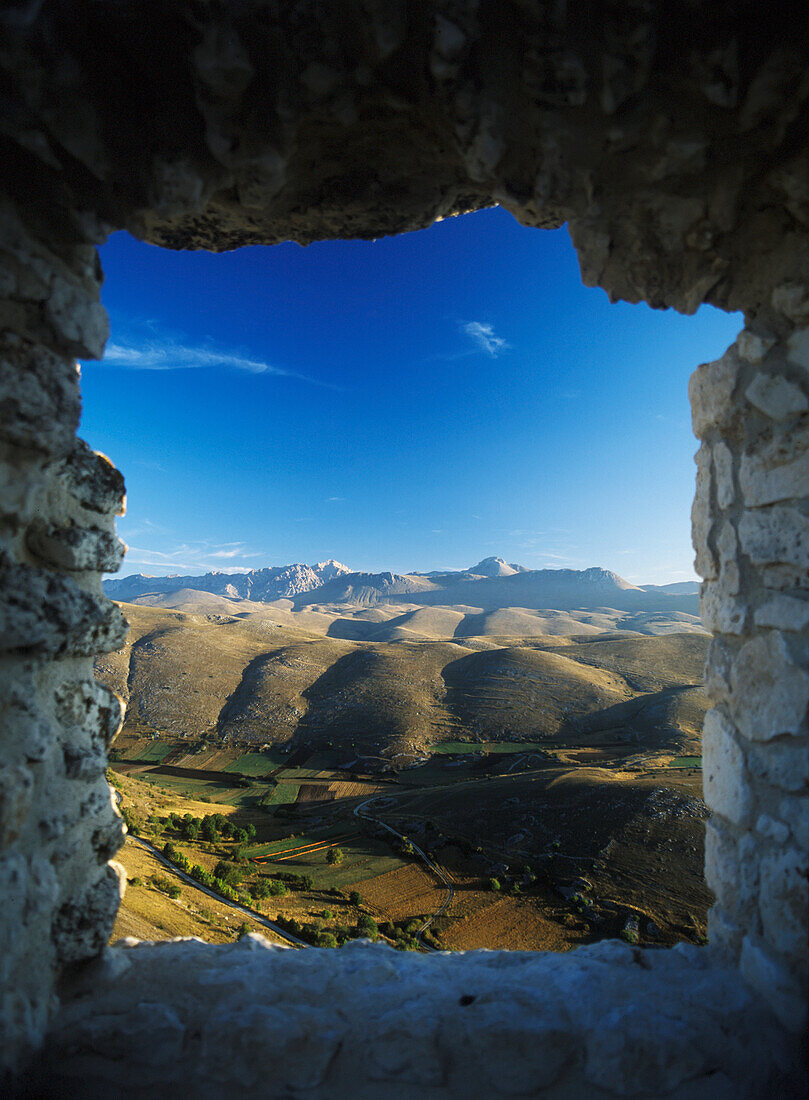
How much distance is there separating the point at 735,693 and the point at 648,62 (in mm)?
2237

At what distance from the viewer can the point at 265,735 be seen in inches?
1502

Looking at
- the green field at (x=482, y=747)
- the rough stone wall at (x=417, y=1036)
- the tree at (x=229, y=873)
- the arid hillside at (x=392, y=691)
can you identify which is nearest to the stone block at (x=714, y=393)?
the rough stone wall at (x=417, y=1036)

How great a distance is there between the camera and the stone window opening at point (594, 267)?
1637mm

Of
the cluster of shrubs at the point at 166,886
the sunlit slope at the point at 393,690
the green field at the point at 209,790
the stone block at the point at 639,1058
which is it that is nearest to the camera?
the stone block at the point at 639,1058

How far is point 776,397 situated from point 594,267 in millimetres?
895

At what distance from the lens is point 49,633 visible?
1.74 metres

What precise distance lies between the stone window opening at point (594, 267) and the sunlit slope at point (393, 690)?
32157 millimetres

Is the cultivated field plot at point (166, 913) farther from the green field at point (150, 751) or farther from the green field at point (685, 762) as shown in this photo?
the green field at point (150, 751)

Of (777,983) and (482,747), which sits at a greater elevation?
(777,983)

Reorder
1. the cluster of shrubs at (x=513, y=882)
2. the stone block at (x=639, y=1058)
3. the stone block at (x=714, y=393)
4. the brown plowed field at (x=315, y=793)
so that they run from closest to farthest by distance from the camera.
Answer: the stone block at (x=639, y=1058) → the stone block at (x=714, y=393) → the cluster of shrubs at (x=513, y=882) → the brown plowed field at (x=315, y=793)

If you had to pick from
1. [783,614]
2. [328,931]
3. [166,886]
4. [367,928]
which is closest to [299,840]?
[367,928]

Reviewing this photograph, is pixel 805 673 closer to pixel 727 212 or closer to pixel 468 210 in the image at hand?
pixel 727 212

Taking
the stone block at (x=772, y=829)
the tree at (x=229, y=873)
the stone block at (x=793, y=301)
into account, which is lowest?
the tree at (x=229, y=873)

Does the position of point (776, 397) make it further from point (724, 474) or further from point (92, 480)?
point (92, 480)
